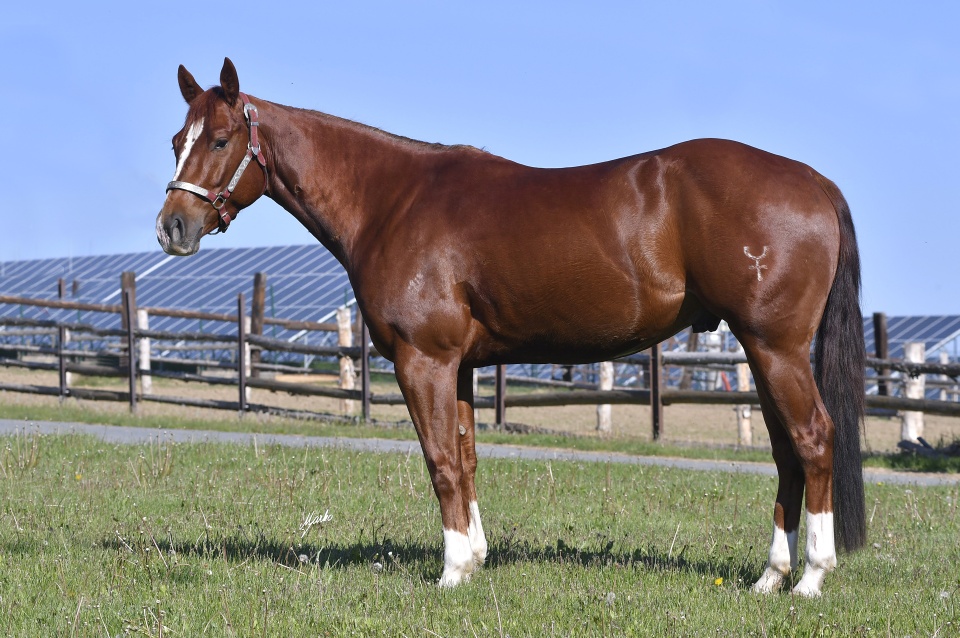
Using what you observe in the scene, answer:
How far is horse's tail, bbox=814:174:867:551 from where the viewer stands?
4.91 metres

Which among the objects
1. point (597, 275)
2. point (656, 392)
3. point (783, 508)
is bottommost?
point (783, 508)

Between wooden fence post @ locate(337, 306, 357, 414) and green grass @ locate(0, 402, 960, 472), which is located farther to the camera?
wooden fence post @ locate(337, 306, 357, 414)

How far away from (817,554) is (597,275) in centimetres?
154

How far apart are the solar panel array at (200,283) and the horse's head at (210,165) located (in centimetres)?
2591

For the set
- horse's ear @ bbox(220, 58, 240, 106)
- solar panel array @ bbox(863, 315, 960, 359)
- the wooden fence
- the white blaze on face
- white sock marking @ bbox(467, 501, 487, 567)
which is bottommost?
white sock marking @ bbox(467, 501, 487, 567)

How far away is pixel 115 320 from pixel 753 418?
22.0 m

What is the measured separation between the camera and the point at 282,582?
4.81 m

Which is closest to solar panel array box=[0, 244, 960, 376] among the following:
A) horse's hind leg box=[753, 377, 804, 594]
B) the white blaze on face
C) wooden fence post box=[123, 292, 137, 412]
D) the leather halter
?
wooden fence post box=[123, 292, 137, 412]

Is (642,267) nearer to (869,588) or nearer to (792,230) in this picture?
(792,230)

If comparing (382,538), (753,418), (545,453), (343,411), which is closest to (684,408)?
(753,418)

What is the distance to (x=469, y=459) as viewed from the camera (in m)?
5.30

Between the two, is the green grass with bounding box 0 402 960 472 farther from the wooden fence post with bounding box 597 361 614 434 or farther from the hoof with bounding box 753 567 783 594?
the hoof with bounding box 753 567 783 594

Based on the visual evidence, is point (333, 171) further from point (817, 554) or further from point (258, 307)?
point (258, 307)

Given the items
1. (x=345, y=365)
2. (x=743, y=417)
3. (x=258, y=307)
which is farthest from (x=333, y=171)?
(x=258, y=307)
